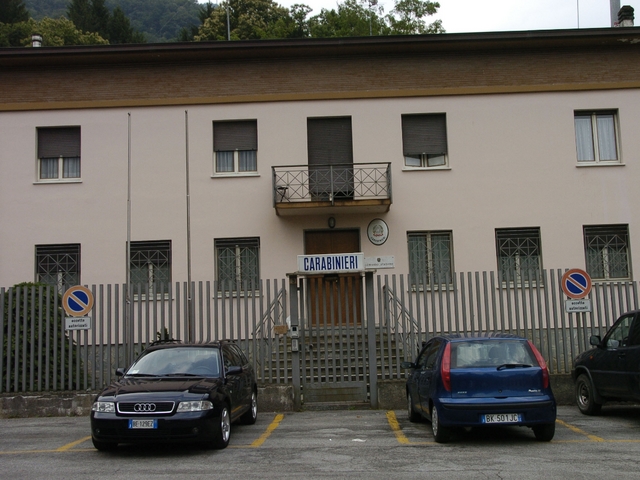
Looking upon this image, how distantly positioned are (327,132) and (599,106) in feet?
24.9

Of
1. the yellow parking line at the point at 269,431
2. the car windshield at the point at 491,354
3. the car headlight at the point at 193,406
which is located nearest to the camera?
the car headlight at the point at 193,406

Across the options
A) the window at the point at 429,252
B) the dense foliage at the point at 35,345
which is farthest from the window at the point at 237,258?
the dense foliage at the point at 35,345

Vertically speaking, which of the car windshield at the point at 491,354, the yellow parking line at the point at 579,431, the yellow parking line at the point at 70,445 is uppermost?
the car windshield at the point at 491,354

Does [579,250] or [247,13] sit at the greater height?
[247,13]

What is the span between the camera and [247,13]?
4900cm

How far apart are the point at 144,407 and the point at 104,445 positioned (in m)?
0.96

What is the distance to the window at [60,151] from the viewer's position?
19.6 meters

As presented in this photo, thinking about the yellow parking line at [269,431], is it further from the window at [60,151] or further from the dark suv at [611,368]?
the window at [60,151]

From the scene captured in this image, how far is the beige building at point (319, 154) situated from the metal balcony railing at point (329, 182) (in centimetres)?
6

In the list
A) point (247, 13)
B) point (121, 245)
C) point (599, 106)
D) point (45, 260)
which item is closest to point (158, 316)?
point (121, 245)

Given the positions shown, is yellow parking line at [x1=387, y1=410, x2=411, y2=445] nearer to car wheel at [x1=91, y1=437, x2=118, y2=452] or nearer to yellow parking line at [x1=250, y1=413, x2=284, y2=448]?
yellow parking line at [x1=250, y1=413, x2=284, y2=448]

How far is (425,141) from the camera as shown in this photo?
19.4 m

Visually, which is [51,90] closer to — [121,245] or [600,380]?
[121,245]

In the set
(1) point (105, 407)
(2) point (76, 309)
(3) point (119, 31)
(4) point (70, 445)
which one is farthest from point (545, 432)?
(3) point (119, 31)
